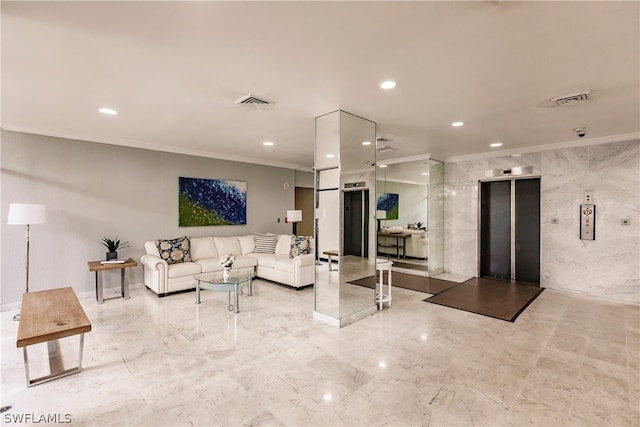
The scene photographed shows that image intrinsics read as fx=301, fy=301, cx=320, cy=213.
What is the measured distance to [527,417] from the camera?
2.08 m

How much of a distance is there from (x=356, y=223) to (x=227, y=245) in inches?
124

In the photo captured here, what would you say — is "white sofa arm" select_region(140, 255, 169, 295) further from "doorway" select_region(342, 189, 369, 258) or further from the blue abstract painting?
"doorway" select_region(342, 189, 369, 258)

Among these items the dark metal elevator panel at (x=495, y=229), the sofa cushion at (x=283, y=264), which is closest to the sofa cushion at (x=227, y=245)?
the sofa cushion at (x=283, y=264)

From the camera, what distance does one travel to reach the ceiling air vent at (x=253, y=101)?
314 cm

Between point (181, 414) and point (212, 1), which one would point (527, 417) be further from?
point (212, 1)

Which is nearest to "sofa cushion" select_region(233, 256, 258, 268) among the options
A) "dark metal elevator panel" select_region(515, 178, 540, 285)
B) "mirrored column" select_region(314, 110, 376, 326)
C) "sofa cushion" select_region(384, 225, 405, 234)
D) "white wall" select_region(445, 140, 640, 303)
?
"mirrored column" select_region(314, 110, 376, 326)

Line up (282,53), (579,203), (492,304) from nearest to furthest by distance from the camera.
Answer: (282,53), (492,304), (579,203)

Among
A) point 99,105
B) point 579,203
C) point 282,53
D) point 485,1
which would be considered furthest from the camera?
point 579,203

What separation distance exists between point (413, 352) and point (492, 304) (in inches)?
88.9

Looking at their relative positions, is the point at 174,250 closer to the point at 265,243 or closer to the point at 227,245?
the point at 227,245

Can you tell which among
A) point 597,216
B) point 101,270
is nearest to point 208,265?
point 101,270

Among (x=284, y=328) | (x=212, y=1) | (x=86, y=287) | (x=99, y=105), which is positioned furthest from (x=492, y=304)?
(x=86, y=287)

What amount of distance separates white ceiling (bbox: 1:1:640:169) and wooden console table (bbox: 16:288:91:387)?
6.99 ft

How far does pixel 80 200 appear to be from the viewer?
4770 mm
